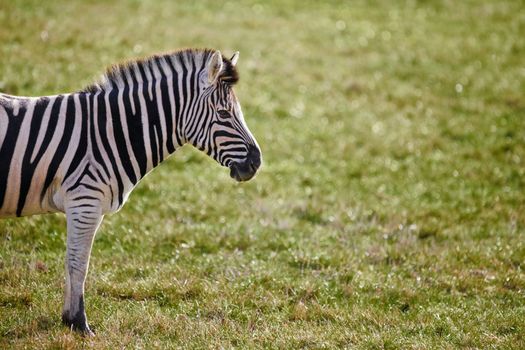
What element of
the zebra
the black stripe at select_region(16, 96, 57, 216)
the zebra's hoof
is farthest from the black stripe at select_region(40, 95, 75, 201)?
the zebra's hoof

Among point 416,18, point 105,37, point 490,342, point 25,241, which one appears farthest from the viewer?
point 416,18

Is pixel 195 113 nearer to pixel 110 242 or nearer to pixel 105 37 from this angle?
pixel 110 242

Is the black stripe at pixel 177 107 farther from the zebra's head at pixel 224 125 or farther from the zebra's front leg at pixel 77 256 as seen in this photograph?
the zebra's front leg at pixel 77 256

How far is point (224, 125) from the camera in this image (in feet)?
26.9

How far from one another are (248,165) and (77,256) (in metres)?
2.15

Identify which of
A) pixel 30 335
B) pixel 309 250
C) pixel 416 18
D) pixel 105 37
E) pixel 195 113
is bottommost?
pixel 30 335

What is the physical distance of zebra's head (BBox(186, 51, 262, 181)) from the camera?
8.14 m

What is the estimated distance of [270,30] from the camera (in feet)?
78.1

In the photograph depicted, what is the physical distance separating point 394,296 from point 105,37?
1351 centimetres

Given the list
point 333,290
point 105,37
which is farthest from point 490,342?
point 105,37

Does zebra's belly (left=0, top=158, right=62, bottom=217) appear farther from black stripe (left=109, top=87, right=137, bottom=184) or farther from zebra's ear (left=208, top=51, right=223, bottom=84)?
zebra's ear (left=208, top=51, right=223, bottom=84)

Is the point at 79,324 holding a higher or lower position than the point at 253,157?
lower

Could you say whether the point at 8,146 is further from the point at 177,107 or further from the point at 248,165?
the point at 248,165

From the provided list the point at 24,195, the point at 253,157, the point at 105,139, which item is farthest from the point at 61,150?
the point at 253,157
